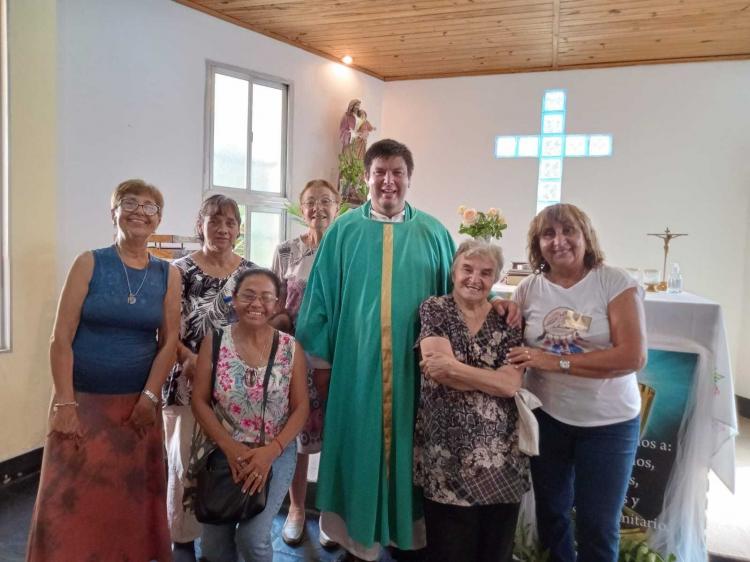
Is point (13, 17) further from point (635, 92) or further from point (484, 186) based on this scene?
point (635, 92)

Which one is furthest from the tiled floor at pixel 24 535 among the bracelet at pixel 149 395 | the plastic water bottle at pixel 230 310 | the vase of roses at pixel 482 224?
the vase of roses at pixel 482 224

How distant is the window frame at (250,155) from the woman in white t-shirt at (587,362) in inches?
128

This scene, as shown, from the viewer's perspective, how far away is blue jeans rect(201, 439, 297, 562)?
1695 millimetres

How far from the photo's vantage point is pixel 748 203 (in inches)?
193

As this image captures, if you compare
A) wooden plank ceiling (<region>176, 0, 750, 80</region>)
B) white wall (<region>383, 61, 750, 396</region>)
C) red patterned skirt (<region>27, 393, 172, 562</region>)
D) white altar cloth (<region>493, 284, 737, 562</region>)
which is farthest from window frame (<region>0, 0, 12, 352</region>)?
white wall (<region>383, 61, 750, 396</region>)

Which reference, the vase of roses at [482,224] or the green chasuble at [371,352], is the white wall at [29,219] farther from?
the vase of roses at [482,224]

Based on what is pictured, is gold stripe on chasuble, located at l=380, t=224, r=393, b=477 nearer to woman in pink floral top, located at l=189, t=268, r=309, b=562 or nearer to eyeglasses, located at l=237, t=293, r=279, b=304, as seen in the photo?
woman in pink floral top, located at l=189, t=268, r=309, b=562

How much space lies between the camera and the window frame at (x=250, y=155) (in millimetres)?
4277

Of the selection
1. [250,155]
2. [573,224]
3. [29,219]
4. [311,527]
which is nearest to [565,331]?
[573,224]

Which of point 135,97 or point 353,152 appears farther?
point 353,152

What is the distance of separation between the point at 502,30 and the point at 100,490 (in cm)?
427

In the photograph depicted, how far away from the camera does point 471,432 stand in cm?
159

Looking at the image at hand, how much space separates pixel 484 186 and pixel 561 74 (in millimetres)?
1264

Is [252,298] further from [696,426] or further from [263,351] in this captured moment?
[696,426]
